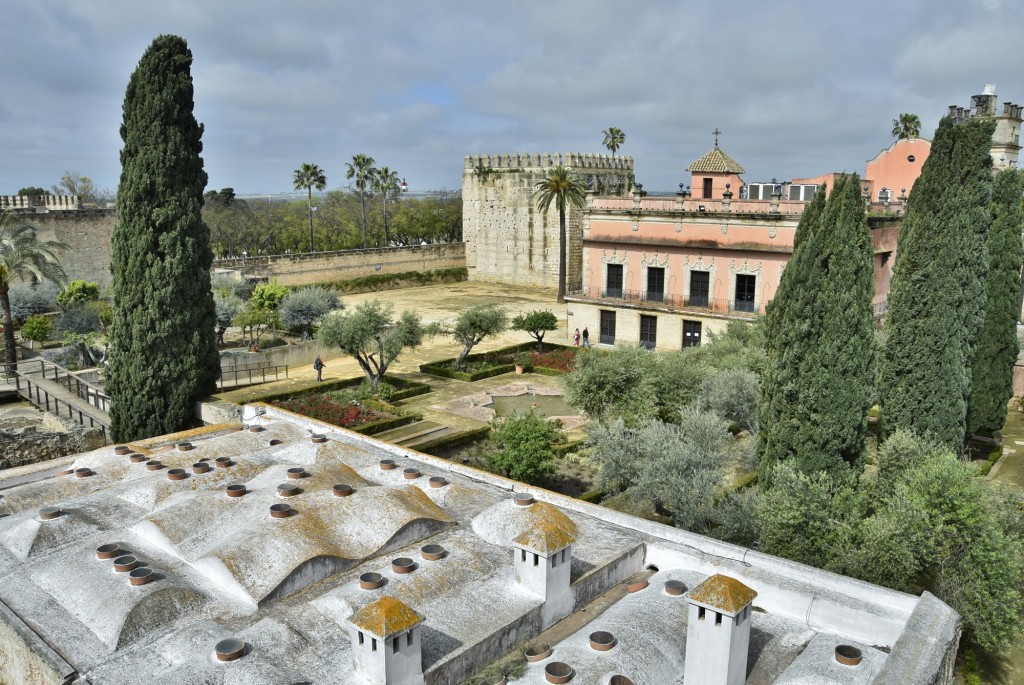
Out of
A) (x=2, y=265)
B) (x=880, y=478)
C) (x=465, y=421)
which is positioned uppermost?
(x=2, y=265)

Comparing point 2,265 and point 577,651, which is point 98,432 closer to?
point 2,265

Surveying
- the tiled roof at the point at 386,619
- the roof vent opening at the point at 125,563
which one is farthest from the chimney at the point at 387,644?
the roof vent opening at the point at 125,563

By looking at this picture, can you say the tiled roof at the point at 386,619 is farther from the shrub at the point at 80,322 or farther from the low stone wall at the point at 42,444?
the shrub at the point at 80,322

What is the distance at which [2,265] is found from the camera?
25000mm

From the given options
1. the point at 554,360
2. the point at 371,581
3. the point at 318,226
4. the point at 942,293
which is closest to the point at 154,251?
the point at 371,581

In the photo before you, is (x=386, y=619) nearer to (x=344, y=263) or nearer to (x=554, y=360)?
(x=554, y=360)

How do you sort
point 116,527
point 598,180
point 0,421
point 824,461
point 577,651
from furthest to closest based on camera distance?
point 598,180
point 0,421
point 824,461
point 116,527
point 577,651

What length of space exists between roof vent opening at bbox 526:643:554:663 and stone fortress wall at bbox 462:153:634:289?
43.4m

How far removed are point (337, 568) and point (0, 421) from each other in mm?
17113

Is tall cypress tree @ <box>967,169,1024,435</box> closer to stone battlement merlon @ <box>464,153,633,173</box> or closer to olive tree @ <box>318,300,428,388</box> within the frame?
olive tree @ <box>318,300,428,388</box>

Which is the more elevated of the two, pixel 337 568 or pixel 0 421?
pixel 337 568

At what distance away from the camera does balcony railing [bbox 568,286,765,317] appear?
96.5ft

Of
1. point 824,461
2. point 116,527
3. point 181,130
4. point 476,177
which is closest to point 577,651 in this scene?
point 116,527

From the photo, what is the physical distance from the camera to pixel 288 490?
995cm
